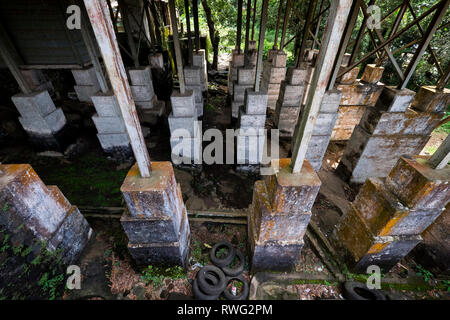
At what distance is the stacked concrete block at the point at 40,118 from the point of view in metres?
4.48

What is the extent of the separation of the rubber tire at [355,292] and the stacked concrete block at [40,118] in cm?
683

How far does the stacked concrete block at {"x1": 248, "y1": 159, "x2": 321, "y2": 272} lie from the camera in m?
2.28

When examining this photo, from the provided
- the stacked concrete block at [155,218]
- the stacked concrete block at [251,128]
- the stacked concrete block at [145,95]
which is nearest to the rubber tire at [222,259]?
the stacked concrete block at [155,218]

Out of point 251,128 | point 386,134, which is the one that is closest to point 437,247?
point 386,134

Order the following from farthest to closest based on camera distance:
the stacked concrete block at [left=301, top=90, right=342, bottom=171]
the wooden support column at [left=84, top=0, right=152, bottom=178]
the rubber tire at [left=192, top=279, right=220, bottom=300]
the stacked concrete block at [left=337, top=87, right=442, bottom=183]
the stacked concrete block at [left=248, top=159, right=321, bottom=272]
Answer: the stacked concrete block at [left=301, top=90, right=342, bottom=171] → the stacked concrete block at [left=337, top=87, right=442, bottom=183] → the rubber tire at [left=192, top=279, right=220, bottom=300] → the stacked concrete block at [left=248, top=159, right=321, bottom=272] → the wooden support column at [left=84, top=0, right=152, bottom=178]

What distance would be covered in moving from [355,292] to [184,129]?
13.7 feet

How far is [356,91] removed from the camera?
19.0ft

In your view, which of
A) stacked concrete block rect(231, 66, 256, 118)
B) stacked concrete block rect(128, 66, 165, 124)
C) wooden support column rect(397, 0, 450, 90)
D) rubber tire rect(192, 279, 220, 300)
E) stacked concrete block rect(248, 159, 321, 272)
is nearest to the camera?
stacked concrete block rect(248, 159, 321, 272)

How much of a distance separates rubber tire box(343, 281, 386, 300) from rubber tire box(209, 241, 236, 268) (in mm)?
1629

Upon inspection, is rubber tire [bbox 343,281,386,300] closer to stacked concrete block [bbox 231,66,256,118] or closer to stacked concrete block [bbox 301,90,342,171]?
stacked concrete block [bbox 301,90,342,171]

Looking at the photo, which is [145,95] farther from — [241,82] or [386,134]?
[386,134]

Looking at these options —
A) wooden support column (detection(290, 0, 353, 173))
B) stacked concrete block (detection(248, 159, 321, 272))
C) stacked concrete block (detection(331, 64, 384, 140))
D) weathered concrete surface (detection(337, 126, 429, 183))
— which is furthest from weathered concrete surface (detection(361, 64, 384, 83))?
wooden support column (detection(290, 0, 353, 173))

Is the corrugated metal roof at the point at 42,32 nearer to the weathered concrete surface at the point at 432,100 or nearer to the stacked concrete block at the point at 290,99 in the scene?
the stacked concrete block at the point at 290,99

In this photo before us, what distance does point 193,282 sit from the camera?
2.81 metres
